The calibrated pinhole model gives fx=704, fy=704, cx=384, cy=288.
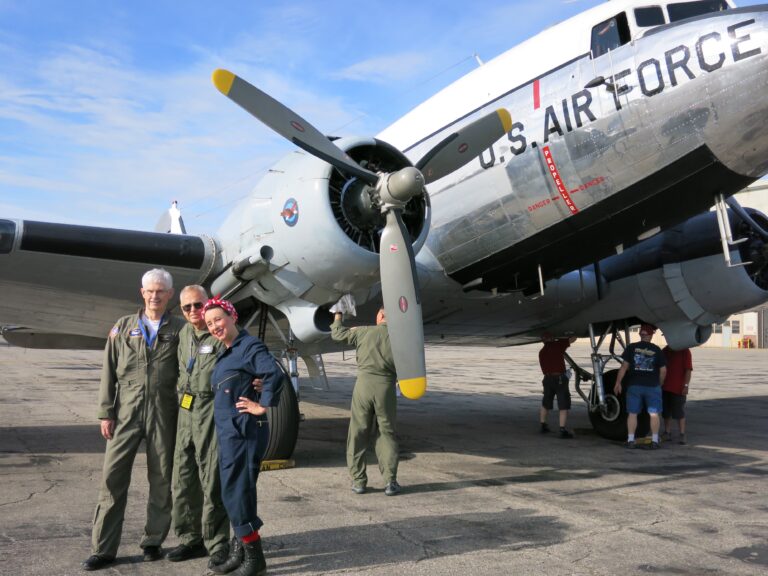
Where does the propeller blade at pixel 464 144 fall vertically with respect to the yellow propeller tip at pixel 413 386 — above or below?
above

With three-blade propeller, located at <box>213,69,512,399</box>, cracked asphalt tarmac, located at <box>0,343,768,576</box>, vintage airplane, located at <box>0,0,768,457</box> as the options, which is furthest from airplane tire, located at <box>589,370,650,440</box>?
three-blade propeller, located at <box>213,69,512,399</box>

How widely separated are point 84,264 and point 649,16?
20.2 feet

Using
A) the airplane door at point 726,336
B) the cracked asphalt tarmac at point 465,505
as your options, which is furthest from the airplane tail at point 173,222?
the airplane door at point 726,336

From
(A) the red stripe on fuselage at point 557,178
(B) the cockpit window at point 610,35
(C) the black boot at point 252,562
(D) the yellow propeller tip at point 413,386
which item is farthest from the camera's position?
(A) the red stripe on fuselage at point 557,178

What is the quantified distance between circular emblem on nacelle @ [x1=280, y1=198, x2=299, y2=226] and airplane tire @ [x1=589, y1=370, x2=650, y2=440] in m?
5.42

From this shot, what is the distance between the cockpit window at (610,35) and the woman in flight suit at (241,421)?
4832 millimetres

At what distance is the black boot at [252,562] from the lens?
3.92m

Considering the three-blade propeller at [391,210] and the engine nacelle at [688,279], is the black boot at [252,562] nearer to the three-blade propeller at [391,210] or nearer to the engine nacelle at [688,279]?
the three-blade propeller at [391,210]

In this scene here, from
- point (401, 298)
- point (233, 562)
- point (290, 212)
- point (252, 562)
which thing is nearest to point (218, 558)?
point (233, 562)

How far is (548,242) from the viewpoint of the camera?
755 cm

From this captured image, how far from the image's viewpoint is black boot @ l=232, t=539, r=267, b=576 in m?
3.92

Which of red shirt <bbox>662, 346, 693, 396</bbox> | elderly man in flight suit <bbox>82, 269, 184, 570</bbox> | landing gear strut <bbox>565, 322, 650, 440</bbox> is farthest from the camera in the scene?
red shirt <bbox>662, 346, 693, 396</bbox>

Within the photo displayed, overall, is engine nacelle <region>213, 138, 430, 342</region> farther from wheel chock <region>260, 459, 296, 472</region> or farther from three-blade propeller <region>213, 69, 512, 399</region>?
wheel chock <region>260, 459, 296, 472</region>

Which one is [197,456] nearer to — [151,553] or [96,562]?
[151,553]
